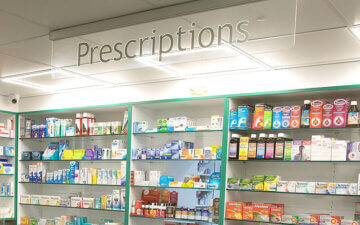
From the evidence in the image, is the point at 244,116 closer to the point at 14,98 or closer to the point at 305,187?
the point at 305,187

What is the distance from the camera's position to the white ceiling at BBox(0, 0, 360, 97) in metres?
3.34

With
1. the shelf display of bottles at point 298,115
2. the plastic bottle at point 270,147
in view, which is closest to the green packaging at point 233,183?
the plastic bottle at point 270,147

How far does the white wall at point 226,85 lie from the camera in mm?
5367

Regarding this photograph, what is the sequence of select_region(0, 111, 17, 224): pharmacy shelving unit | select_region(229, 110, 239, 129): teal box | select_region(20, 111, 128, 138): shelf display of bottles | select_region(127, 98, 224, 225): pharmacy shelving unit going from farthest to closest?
select_region(0, 111, 17, 224): pharmacy shelving unit → select_region(20, 111, 128, 138): shelf display of bottles → select_region(127, 98, 224, 225): pharmacy shelving unit → select_region(229, 110, 239, 129): teal box

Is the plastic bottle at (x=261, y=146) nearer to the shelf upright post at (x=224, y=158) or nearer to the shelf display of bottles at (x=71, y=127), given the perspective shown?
the shelf upright post at (x=224, y=158)

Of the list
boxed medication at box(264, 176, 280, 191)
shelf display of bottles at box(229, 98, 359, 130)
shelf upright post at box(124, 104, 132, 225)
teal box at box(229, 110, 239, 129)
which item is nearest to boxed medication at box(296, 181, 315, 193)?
boxed medication at box(264, 176, 280, 191)

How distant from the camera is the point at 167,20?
375 cm

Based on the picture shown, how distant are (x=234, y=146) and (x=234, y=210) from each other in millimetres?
806

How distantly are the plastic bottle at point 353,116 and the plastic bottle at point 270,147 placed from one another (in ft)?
2.97

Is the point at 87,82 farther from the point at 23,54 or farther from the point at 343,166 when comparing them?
the point at 343,166

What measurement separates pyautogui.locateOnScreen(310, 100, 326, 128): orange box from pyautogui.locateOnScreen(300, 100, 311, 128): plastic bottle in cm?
5

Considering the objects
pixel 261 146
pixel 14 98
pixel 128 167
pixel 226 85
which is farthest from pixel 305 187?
pixel 14 98

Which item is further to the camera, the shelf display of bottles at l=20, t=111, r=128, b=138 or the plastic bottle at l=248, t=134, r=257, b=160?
the shelf display of bottles at l=20, t=111, r=128, b=138

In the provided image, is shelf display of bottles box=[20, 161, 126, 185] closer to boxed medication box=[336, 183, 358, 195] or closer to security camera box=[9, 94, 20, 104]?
security camera box=[9, 94, 20, 104]
